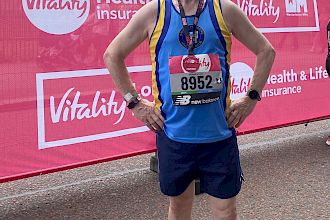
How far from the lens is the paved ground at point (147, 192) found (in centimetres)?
413

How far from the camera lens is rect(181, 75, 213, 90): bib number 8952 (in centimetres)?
247

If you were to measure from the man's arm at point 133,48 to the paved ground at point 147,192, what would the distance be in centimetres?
163

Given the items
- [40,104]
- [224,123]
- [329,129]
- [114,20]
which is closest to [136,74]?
[114,20]

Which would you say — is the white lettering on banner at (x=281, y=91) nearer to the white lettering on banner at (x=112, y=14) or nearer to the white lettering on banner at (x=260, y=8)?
the white lettering on banner at (x=260, y=8)

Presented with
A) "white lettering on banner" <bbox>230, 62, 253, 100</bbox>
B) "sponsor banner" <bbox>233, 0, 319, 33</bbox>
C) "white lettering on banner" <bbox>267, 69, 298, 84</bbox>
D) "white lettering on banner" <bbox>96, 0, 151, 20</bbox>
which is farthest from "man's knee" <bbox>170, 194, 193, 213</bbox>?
"white lettering on banner" <bbox>267, 69, 298, 84</bbox>

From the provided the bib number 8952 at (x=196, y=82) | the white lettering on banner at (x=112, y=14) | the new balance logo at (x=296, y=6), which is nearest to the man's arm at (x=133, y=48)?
the bib number 8952 at (x=196, y=82)

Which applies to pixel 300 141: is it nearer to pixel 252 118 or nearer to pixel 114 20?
pixel 252 118

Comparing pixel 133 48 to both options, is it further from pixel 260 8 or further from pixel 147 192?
pixel 260 8

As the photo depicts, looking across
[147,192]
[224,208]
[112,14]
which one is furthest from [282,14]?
[224,208]

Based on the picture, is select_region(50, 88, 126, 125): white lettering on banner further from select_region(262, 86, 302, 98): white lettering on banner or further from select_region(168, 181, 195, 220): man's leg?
select_region(262, 86, 302, 98): white lettering on banner

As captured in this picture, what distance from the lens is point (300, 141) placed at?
21.1 ft

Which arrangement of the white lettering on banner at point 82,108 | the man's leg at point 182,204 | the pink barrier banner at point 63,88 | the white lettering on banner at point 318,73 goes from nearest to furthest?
the man's leg at point 182,204
the pink barrier banner at point 63,88
the white lettering on banner at point 82,108
the white lettering on banner at point 318,73

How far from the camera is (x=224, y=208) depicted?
258 cm

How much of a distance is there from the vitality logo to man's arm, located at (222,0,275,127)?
190 cm
